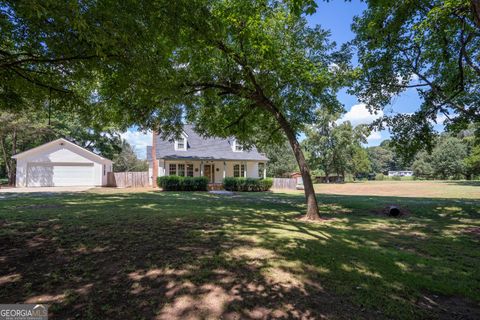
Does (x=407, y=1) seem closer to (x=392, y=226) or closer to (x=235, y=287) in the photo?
(x=392, y=226)

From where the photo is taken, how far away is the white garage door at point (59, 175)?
23562 millimetres

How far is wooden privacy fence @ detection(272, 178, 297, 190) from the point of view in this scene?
2692cm

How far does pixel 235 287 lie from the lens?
3.64 meters

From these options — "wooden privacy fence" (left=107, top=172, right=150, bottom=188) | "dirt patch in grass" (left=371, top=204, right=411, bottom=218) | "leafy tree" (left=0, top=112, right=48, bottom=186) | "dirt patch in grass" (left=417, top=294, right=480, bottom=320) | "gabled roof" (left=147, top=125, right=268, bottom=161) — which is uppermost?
"leafy tree" (left=0, top=112, right=48, bottom=186)

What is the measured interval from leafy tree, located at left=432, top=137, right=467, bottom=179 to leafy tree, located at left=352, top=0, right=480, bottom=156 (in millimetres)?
52167

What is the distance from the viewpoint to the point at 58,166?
24016mm

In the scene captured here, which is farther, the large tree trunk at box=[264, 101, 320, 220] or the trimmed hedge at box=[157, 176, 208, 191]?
the trimmed hedge at box=[157, 176, 208, 191]

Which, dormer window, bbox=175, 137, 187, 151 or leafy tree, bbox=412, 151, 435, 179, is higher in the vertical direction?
dormer window, bbox=175, 137, 187, 151

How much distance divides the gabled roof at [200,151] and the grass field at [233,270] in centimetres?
1695

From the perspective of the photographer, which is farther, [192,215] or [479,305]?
[192,215]

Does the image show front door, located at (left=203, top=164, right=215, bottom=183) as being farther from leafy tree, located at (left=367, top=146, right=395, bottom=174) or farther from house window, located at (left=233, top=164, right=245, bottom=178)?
leafy tree, located at (left=367, top=146, right=395, bottom=174)

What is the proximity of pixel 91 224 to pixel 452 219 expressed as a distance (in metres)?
11.9

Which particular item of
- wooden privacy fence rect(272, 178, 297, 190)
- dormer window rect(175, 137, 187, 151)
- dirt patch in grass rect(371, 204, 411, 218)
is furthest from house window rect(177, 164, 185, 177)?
dirt patch in grass rect(371, 204, 411, 218)

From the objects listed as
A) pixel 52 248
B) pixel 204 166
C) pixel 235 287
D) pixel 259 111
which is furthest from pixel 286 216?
pixel 204 166
